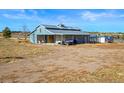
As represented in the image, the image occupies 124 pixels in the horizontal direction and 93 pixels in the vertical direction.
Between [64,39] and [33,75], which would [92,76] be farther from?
[64,39]

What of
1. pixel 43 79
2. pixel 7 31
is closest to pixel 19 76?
pixel 43 79

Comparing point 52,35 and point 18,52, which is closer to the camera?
point 18,52

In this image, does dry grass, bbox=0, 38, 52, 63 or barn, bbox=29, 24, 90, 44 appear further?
barn, bbox=29, 24, 90, 44

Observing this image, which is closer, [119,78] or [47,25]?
[119,78]

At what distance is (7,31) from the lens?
132 feet

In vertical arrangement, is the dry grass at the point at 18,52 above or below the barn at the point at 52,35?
below

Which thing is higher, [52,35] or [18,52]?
[52,35]

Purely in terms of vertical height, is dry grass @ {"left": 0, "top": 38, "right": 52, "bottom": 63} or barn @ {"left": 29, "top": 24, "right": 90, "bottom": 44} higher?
barn @ {"left": 29, "top": 24, "right": 90, "bottom": 44}

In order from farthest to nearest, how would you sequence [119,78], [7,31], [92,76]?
[7,31]
[92,76]
[119,78]

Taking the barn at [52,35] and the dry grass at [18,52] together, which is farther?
the barn at [52,35]

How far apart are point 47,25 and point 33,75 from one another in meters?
23.2

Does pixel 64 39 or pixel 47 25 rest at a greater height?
pixel 47 25
